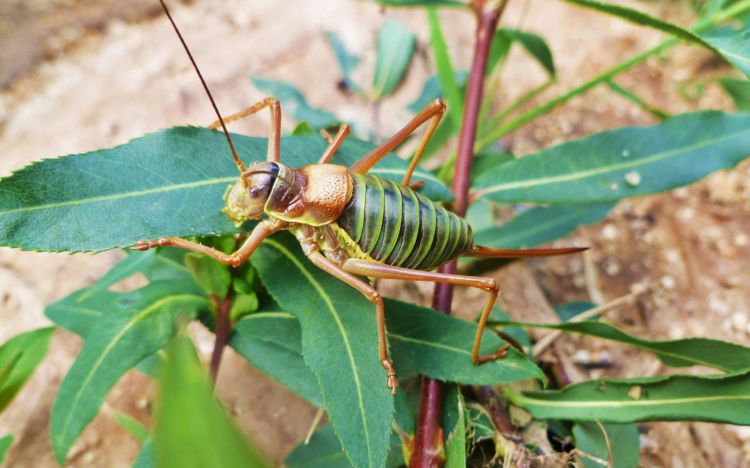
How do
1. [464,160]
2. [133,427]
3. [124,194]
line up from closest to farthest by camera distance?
[124,194], [133,427], [464,160]

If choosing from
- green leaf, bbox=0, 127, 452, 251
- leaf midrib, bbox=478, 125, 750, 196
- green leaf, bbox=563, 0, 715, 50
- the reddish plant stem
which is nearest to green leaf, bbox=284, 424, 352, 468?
the reddish plant stem

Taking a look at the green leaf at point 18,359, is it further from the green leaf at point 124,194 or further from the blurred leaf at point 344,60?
the blurred leaf at point 344,60

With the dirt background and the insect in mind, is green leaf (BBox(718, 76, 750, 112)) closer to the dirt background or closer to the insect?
the dirt background

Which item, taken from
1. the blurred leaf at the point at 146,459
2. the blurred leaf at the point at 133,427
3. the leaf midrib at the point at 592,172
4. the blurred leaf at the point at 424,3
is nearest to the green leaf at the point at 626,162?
the leaf midrib at the point at 592,172

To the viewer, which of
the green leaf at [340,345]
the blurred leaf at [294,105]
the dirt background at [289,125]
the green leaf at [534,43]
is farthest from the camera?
the blurred leaf at [294,105]

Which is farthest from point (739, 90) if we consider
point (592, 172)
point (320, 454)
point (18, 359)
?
point (18, 359)

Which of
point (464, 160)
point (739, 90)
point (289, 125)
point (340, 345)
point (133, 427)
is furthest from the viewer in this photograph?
point (289, 125)

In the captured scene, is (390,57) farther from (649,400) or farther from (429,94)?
(649,400)
